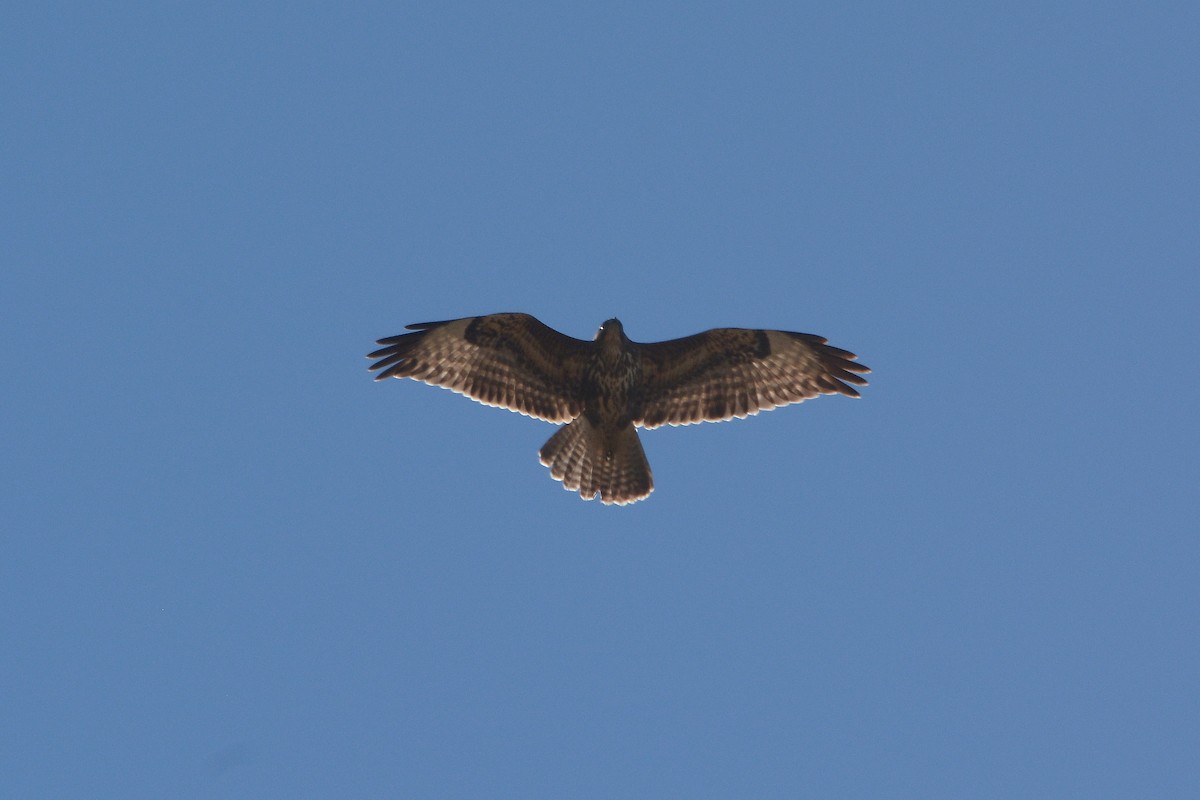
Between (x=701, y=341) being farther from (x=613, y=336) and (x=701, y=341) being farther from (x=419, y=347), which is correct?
(x=419, y=347)

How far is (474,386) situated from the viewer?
1226cm

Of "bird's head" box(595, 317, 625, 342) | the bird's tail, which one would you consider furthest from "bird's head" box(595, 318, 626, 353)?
the bird's tail

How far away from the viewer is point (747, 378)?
40.9ft

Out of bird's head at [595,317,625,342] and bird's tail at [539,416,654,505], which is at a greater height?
bird's head at [595,317,625,342]

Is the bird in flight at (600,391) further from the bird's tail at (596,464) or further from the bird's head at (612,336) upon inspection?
the bird's head at (612,336)

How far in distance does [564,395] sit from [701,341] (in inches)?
54.1

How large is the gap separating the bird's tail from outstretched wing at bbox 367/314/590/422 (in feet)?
0.70

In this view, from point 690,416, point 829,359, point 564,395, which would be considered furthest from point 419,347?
point 829,359

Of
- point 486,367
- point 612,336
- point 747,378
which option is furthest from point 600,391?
point 747,378

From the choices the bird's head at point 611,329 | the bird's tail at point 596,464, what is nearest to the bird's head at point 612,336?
the bird's head at point 611,329

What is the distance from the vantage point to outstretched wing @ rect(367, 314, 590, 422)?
12.1 meters

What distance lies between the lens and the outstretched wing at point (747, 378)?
12.2m

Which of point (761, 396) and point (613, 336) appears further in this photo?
point (761, 396)

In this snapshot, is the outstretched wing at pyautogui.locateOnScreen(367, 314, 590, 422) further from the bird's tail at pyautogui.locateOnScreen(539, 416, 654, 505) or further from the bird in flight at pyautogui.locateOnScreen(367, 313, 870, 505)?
the bird's tail at pyautogui.locateOnScreen(539, 416, 654, 505)
